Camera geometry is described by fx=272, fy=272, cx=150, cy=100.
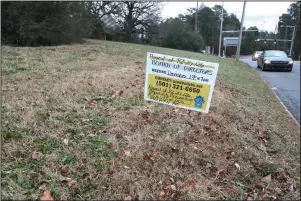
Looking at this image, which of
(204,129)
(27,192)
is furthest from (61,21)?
(27,192)

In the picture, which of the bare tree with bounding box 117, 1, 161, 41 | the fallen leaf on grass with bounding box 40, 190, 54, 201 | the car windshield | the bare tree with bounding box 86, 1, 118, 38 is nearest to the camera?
the fallen leaf on grass with bounding box 40, 190, 54, 201

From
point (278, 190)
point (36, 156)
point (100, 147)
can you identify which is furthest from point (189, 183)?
point (36, 156)

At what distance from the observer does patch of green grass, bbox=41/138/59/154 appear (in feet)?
9.99

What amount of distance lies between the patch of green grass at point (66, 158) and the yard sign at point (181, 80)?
1187mm

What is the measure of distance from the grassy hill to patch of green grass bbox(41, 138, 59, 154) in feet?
0.04

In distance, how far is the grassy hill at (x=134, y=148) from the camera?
8.68ft

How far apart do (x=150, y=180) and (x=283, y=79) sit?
10523 mm

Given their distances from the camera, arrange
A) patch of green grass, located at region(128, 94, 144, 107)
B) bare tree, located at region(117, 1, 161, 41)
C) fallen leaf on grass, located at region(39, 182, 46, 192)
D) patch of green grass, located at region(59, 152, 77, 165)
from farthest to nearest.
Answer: bare tree, located at region(117, 1, 161, 41) < patch of green grass, located at region(128, 94, 144, 107) < patch of green grass, located at region(59, 152, 77, 165) < fallen leaf on grass, located at region(39, 182, 46, 192)

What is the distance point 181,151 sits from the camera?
3.29m

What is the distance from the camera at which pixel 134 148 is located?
326 centimetres

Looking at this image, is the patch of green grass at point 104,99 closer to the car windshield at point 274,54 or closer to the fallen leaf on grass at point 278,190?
the fallen leaf on grass at point 278,190

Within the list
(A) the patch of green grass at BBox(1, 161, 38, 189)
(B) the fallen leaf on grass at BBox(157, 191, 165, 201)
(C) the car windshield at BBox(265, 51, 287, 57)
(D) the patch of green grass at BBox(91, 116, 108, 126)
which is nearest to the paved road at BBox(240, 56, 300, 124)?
(C) the car windshield at BBox(265, 51, 287, 57)

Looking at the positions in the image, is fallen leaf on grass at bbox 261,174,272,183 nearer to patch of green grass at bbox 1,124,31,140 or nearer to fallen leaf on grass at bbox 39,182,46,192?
fallen leaf on grass at bbox 39,182,46,192

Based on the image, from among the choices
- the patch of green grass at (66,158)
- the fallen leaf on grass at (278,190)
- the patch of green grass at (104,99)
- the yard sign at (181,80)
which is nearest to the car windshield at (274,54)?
the patch of green grass at (104,99)
